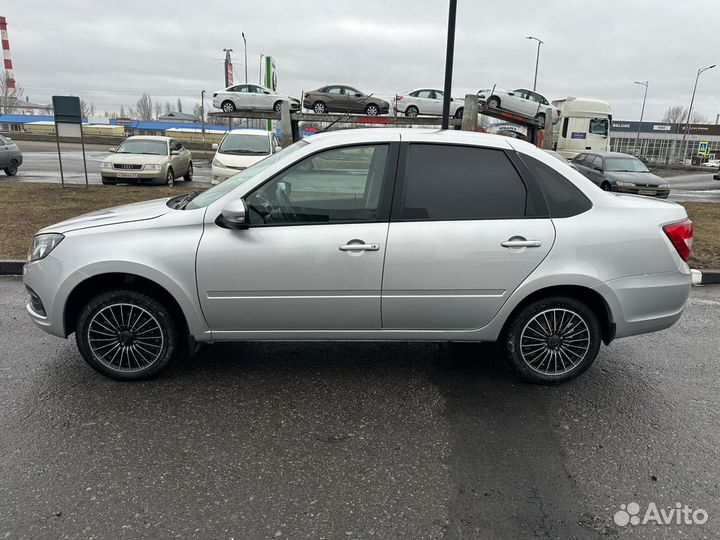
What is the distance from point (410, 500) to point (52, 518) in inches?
65.5

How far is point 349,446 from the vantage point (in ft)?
10.1

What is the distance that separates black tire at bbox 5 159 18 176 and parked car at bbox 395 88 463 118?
1607cm

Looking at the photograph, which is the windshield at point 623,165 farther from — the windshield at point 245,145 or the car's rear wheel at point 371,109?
the car's rear wheel at point 371,109

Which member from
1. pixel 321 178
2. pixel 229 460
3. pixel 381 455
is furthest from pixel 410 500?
pixel 321 178

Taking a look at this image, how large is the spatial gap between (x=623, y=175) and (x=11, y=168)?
19833 millimetres

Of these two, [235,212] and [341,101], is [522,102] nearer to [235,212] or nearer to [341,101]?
[341,101]

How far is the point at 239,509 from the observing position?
99.3 inches

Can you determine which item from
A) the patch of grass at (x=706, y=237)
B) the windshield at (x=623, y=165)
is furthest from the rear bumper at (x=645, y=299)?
the windshield at (x=623, y=165)

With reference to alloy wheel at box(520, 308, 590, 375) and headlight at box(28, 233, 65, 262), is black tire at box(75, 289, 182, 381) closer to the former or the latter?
headlight at box(28, 233, 65, 262)

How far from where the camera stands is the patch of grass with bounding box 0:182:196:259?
8.09m

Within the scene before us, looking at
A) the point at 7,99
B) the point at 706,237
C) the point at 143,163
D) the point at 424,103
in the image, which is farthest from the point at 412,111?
the point at 7,99

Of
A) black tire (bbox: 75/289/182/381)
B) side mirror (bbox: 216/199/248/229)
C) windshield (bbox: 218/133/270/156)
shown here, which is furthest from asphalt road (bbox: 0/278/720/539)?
windshield (bbox: 218/133/270/156)

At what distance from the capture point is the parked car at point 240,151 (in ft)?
46.4

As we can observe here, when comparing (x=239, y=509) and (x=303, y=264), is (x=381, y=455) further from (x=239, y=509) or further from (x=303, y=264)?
(x=303, y=264)
